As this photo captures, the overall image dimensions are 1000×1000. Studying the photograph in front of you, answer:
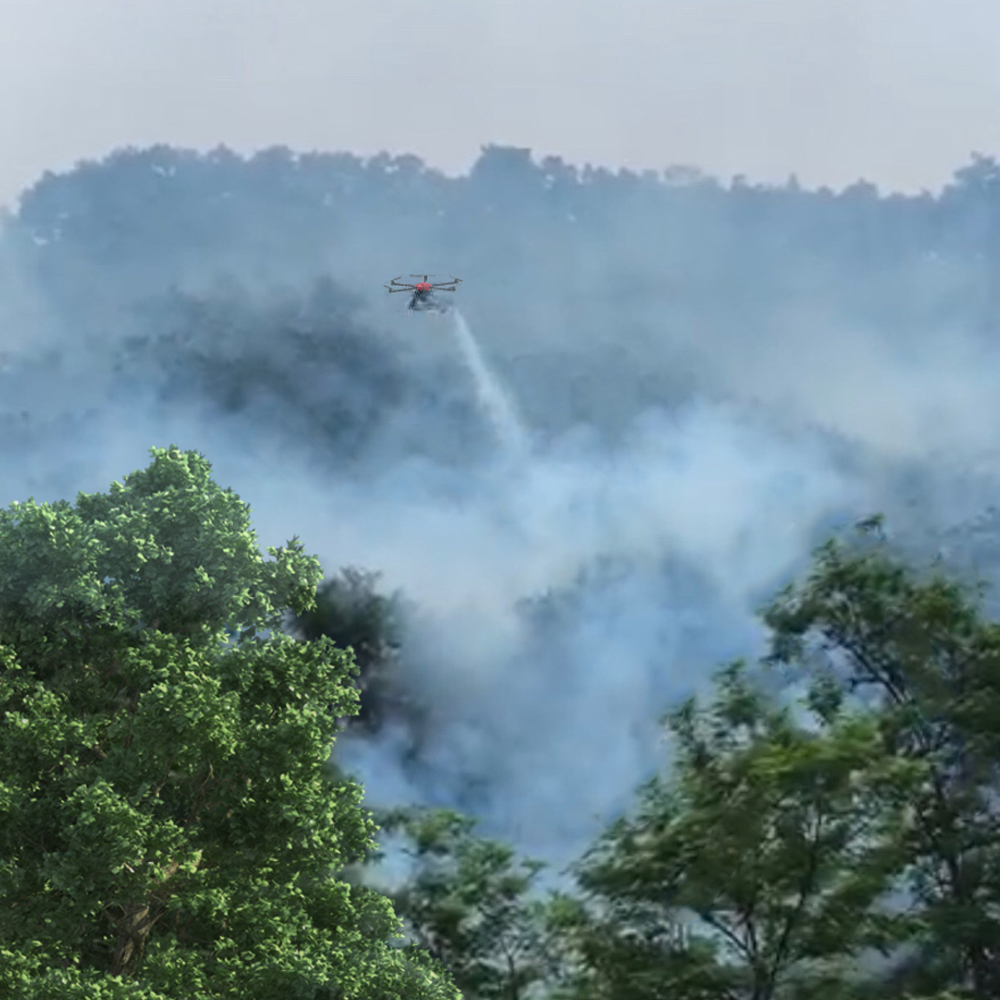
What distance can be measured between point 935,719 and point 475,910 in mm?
21390

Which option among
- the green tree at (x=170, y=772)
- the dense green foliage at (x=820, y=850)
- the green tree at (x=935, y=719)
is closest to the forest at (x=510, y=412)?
the green tree at (x=170, y=772)

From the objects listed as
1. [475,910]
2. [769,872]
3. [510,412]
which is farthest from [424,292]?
[769,872]

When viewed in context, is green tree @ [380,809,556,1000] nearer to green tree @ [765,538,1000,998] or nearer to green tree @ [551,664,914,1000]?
green tree @ [765,538,1000,998]

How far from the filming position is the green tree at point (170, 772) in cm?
1827

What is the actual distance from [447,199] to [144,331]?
84.2 ft

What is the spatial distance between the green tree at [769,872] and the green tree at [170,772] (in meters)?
8.20

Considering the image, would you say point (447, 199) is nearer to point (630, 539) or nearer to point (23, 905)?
point (630, 539)

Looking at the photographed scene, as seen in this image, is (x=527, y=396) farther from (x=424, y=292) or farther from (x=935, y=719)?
(x=935, y=719)

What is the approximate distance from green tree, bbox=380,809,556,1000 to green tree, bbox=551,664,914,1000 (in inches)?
723

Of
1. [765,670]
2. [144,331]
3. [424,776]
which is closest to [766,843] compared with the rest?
[765,670]

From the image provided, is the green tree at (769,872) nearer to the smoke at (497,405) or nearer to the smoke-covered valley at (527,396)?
the smoke-covered valley at (527,396)

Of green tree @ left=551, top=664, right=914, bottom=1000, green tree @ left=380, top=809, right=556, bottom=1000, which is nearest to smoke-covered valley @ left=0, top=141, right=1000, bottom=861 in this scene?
green tree @ left=380, top=809, right=556, bottom=1000

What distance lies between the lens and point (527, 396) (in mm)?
89812

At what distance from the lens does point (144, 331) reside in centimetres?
8850
